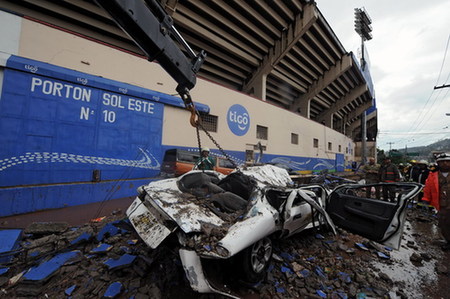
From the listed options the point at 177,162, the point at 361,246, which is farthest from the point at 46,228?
the point at 361,246

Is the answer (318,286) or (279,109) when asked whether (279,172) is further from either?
A: (279,109)

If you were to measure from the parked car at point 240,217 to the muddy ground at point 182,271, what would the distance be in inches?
12.3

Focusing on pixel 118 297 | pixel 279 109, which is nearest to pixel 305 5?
pixel 279 109

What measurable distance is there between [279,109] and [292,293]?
1206 cm

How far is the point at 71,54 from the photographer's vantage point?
532 cm

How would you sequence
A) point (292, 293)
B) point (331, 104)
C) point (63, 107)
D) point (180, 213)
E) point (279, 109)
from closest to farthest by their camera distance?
point (180, 213)
point (292, 293)
point (63, 107)
point (279, 109)
point (331, 104)

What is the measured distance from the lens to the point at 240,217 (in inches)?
91.9

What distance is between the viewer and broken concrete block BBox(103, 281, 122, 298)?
80.3 inches

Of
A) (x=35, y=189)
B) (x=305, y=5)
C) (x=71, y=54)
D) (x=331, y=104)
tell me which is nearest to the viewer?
(x=35, y=189)

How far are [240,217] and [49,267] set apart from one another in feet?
8.60

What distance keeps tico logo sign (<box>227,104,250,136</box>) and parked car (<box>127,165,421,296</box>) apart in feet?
21.9

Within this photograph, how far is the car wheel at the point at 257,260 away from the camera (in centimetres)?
218

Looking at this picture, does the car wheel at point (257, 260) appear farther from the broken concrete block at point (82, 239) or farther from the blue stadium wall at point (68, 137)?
the blue stadium wall at point (68, 137)

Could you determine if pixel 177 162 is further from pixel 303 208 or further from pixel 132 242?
pixel 303 208
